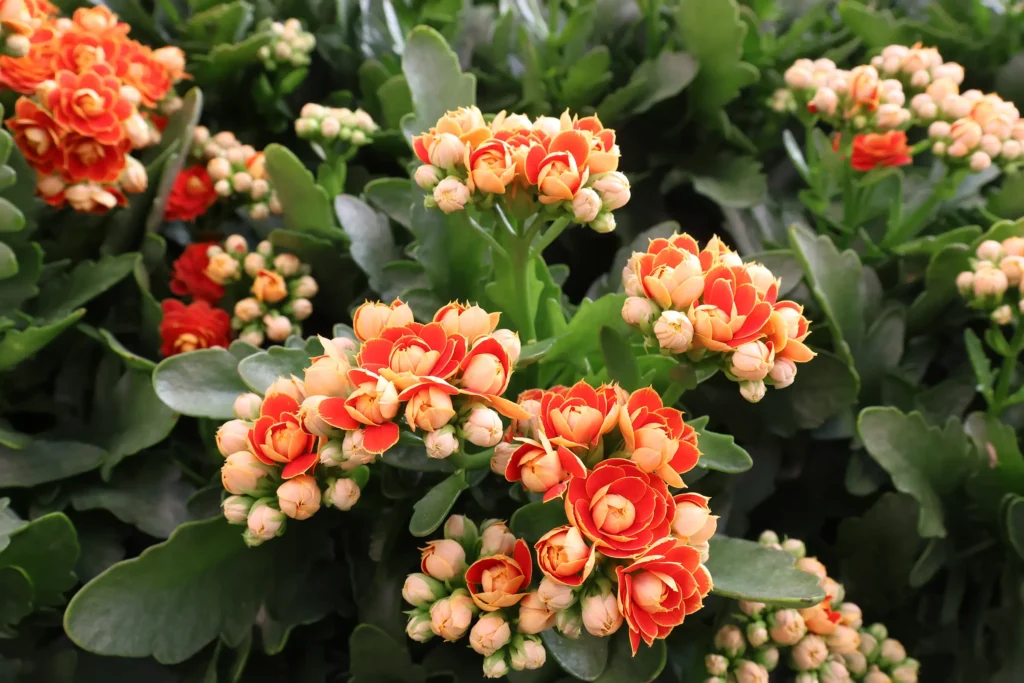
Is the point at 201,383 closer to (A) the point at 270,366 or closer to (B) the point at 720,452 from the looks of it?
(A) the point at 270,366

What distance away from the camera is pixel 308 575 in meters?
0.65

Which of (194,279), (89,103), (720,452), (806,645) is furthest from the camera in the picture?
(194,279)

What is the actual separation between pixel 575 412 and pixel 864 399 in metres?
0.49

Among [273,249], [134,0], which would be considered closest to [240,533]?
[273,249]

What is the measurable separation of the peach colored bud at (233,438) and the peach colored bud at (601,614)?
25cm

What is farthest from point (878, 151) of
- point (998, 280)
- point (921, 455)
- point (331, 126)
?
point (331, 126)

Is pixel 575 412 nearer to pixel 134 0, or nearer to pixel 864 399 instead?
pixel 864 399

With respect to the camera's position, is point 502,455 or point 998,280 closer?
point 502,455

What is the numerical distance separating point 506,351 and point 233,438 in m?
0.20

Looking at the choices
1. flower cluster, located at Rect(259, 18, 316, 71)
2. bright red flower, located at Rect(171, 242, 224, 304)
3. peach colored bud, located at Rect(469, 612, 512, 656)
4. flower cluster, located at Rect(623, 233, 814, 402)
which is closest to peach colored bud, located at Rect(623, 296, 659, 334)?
flower cluster, located at Rect(623, 233, 814, 402)

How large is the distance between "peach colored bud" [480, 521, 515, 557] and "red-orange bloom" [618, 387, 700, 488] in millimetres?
100

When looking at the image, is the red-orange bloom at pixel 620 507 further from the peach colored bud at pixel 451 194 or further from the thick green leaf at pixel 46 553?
the thick green leaf at pixel 46 553

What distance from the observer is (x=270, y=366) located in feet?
1.86

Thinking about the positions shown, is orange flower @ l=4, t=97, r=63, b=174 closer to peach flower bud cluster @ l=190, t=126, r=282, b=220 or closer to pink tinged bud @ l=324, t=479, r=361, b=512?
peach flower bud cluster @ l=190, t=126, r=282, b=220
